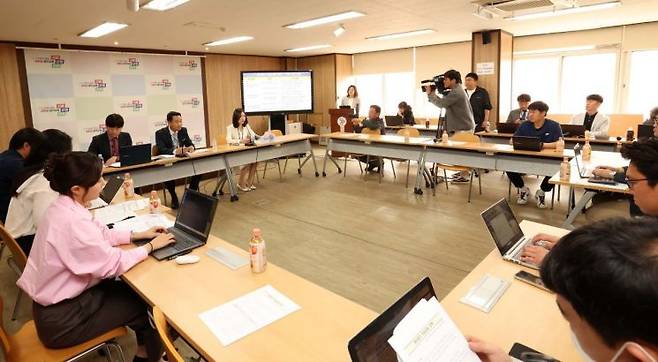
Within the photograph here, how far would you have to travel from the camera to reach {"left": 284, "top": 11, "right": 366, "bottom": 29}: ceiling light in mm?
5164

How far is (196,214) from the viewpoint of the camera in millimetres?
A: 2340

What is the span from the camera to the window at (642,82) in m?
6.91

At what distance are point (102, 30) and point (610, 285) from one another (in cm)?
661

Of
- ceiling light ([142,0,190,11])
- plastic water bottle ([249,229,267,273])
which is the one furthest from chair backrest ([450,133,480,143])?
plastic water bottle ([249,229,267,273])

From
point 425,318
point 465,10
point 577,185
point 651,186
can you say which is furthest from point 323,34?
point 425,318

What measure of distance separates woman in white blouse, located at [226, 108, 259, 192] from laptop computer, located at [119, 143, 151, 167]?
162 cm

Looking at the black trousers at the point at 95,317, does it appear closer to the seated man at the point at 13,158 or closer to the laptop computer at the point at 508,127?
the seated man at the point at 13,158

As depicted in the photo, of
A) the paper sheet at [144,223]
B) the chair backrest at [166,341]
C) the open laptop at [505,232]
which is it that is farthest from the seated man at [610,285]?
the paper sheet at [144,223]

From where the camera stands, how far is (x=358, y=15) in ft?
17.1

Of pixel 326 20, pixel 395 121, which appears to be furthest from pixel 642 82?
pixel 326 20

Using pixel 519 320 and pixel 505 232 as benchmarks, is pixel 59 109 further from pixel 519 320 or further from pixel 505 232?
pixel 519 320

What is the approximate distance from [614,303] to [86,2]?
4.79 metres

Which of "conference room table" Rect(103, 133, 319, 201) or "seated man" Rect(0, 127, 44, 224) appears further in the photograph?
"conference room table" Rect(103, 133, 319, 201)

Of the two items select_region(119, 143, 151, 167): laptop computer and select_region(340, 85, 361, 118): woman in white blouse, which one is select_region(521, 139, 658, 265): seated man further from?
select_region(340, 85, 361, 118): woman in white blouse
